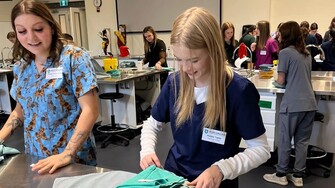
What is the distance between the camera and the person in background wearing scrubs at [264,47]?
13.1ft

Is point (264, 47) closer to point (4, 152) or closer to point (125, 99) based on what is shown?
point (125, 99)

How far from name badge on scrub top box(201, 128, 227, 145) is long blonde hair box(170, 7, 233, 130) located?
17mm

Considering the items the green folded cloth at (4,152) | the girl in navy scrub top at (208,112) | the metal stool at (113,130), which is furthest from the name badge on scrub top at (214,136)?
the metal stool at (113,130)

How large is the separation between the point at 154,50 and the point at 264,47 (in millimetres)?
1676

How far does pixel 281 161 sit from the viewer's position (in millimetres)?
2514

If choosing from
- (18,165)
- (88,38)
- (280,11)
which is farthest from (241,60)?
(88,38)

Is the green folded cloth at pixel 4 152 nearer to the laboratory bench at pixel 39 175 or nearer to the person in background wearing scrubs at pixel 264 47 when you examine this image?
the laboratory bench at pixel 39 175

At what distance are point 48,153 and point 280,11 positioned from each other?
5.83 metres

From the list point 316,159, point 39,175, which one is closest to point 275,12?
point 316,159

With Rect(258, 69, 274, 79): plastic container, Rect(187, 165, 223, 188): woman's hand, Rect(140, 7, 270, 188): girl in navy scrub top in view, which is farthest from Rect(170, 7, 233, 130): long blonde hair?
Rect(258, 69, 274, 79): plastic container

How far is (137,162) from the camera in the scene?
9.91 feet

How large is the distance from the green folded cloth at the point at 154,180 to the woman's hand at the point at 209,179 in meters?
0.04

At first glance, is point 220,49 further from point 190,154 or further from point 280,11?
point 280,11

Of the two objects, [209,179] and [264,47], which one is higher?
[264,47]
